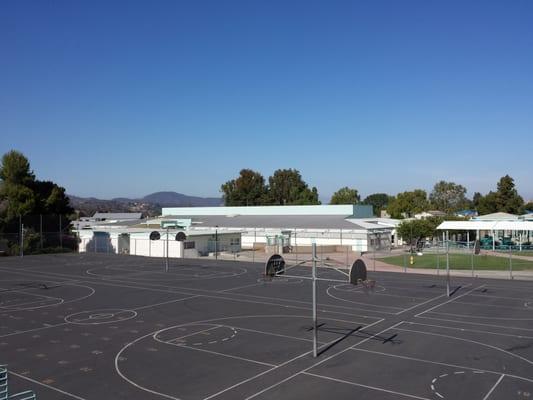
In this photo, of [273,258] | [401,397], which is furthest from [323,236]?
[401,397]

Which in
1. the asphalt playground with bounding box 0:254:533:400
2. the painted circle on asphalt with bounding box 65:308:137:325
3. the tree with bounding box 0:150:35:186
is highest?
the tree with bounding box 0:150:35:186

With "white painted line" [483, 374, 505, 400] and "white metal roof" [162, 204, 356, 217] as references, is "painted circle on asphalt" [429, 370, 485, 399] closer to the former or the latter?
"white painted line" [483, 374, 505, 400]

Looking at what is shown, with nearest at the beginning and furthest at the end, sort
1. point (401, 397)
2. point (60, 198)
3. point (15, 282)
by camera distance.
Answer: point (401, 397) → point (15, 282) → point (60, 198)

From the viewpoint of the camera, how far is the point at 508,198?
109 m

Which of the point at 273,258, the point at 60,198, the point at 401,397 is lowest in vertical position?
the point at 401,397

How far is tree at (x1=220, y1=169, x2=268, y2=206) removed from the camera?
141750 mm

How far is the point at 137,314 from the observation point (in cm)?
2506

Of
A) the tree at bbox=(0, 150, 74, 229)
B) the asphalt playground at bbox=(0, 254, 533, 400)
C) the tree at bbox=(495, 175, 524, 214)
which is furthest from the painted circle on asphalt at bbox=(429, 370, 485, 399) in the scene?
the tree at bbox=(495, 175, 524, 214)

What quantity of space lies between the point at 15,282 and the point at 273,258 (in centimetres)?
2619

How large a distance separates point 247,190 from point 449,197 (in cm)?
5805

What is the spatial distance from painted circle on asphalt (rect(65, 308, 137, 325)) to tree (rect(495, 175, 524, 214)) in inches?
3993

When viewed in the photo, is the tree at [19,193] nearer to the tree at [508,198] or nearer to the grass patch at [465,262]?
the grass patch at [465,262]

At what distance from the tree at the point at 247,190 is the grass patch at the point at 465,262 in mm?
84436

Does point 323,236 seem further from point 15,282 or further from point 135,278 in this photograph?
point 15,282
